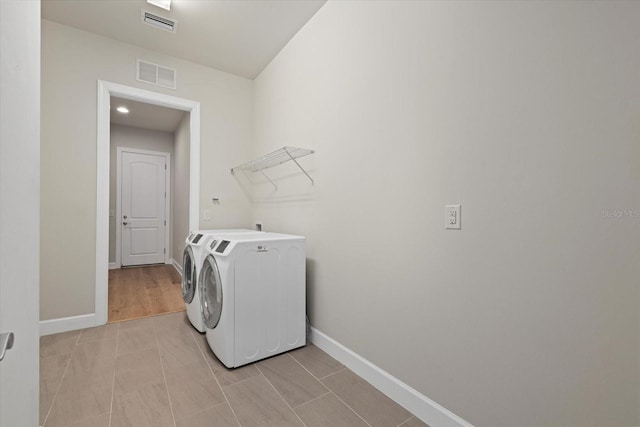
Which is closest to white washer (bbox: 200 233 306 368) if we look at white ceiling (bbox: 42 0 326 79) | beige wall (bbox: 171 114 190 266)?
white ceiling (bbox: 42 0 326 79)

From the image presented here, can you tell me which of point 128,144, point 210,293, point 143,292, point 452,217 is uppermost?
point 128,144

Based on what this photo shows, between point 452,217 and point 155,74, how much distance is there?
3211mm

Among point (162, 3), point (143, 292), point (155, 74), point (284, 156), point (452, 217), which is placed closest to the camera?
point (452, 217)

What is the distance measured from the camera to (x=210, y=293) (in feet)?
7.00

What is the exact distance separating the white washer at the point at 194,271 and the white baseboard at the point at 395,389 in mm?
1161

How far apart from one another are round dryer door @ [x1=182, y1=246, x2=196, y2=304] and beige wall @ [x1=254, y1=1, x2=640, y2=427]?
1344mm

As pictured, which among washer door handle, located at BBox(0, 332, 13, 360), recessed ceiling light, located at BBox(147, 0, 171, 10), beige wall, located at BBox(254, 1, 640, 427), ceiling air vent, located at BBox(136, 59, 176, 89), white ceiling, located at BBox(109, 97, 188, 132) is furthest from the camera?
white ceiling, located at BBox(109, 97, 188, 132)

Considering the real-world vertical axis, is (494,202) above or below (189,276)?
above

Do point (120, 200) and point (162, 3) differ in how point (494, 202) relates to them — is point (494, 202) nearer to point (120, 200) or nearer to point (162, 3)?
point (162, 3)

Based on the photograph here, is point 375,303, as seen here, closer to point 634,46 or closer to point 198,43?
point 634,46

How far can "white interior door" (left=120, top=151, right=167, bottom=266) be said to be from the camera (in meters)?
5.27

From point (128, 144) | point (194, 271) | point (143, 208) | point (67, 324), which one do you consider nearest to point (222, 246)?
point (194, 271)

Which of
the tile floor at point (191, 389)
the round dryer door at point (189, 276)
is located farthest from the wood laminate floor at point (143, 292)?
the tile floor at point (191, 389)

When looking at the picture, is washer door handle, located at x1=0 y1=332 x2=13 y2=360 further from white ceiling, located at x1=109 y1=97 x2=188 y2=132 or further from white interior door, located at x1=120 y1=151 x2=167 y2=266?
white interior door, located at x1=120 y1=151 x2=167 y2=266
